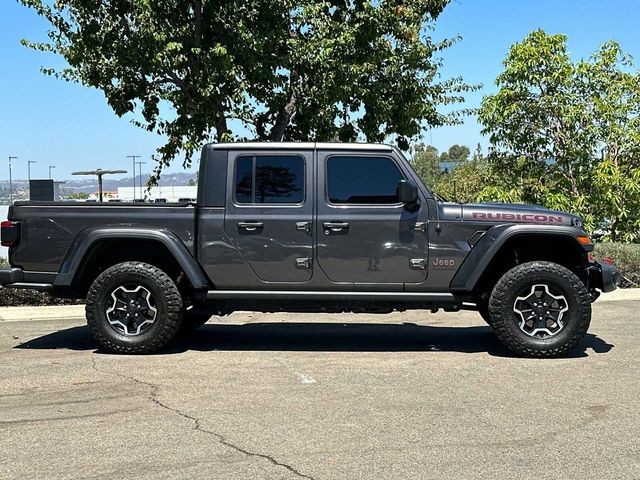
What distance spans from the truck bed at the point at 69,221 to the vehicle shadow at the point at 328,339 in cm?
110

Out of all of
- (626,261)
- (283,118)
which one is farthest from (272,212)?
(626,261)

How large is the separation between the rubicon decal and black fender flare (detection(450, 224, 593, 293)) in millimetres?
96

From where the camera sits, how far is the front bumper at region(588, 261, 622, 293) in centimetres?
695

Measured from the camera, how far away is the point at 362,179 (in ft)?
23.3

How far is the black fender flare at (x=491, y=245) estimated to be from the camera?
22.2 feet

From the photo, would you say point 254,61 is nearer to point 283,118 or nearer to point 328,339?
point 283,118

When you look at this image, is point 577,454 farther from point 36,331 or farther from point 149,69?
point 149,69

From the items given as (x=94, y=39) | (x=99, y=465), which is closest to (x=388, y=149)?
(x=99, y=465)

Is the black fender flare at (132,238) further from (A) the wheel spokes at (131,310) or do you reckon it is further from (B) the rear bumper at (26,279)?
(A) the wheel spokes at (131,310)

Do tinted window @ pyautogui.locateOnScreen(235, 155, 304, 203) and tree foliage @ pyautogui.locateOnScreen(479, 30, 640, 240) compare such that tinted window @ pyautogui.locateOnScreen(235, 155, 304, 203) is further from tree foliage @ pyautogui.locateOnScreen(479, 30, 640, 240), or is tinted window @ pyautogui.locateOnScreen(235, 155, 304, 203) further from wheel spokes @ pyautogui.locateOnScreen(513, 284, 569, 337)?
tree foliage @ pyautogui.locateOnScreen(479, 30, 640, 240)

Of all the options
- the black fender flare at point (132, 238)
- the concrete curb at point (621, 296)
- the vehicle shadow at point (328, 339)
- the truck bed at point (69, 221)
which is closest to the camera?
the black fender flare at point (132, 238)

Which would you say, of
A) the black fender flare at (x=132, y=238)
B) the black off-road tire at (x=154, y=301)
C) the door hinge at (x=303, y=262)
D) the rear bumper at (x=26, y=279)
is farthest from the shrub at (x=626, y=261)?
the rear bumper at (x=26, y=279)

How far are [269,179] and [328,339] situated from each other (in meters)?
2.07

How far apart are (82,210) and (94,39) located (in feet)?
17.3
